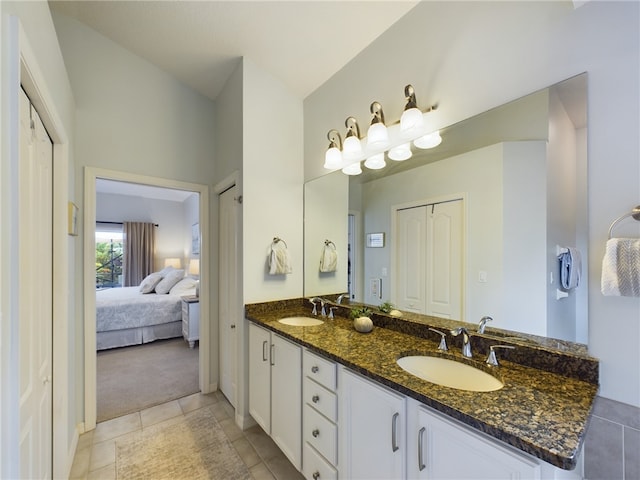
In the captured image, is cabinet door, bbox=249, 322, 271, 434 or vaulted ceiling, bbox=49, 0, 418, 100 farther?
cabinet door, bbox=249, 322, 271, 434

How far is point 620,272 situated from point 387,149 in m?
1.30

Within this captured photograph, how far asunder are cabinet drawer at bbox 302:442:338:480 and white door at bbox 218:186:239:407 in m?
1.06

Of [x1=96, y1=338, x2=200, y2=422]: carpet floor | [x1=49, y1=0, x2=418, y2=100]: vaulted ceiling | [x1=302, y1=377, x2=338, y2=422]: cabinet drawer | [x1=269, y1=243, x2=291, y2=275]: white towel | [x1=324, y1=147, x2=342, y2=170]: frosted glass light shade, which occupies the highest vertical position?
[x1=49, y1=0, x2=418, y2=100]: vaulted ceiling

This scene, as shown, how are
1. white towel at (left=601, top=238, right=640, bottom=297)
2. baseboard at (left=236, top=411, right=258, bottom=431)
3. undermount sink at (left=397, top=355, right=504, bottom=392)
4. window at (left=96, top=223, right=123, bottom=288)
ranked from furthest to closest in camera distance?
window at (left=96, top=223, right=123, bottom=288), baseboard at (left=236, top=411, right=258, bottom=431), undermount sink at (left=397, top=355, right=504, bottom=392), white towel at (left=601, top=238, right=640, bottom=297)

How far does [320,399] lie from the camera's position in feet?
4.71

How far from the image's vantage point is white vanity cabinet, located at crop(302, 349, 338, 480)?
136 cm

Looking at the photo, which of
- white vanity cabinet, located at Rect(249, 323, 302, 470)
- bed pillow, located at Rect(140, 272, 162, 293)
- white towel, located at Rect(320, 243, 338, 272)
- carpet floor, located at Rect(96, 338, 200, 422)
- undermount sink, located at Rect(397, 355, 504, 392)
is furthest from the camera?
bed pillow, located at Rect(140, 272, 162, 293)

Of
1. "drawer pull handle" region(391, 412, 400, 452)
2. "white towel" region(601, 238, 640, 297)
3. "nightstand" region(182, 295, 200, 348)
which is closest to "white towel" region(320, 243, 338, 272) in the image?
"drawer pull handle" region(391, 412, 400, 452)

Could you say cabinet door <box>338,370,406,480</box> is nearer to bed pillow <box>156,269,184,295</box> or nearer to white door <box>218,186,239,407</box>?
white door <box>218,186,239,407</box>

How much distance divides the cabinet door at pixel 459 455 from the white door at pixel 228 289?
5.53 feet

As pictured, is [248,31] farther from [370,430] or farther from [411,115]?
[370,430]

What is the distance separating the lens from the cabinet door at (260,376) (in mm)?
1910

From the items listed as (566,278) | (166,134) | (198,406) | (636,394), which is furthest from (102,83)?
(636,394)

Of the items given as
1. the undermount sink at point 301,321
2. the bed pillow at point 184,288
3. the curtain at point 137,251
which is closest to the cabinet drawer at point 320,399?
the undermount sink at point 301,321
